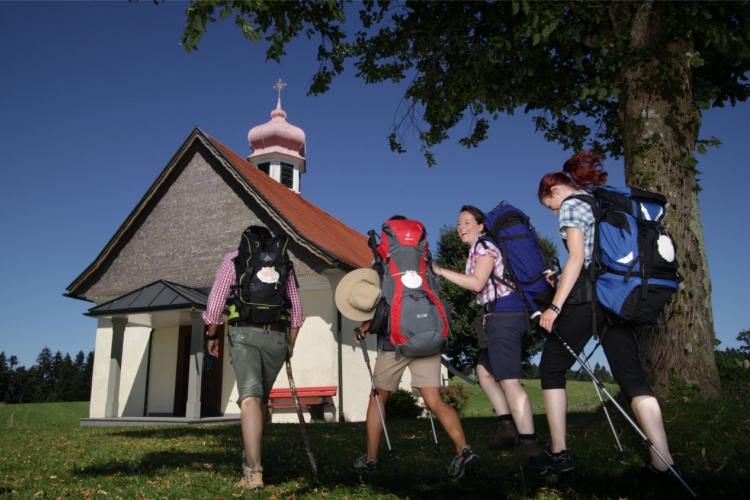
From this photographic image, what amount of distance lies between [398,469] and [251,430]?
125 centimetres

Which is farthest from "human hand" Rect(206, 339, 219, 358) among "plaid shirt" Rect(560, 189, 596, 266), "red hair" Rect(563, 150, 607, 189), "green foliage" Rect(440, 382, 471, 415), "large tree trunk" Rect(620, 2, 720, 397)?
"green foliage" Rect(440, 382, 471, 415)

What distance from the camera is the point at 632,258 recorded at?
341 cm

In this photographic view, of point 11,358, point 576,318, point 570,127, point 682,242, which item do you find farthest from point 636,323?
point 11,358

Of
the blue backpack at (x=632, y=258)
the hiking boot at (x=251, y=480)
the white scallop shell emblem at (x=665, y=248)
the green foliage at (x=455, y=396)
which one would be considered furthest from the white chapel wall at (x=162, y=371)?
the white scallop shell emblem at (x=665, y=248)

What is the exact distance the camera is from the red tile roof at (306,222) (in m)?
15.9

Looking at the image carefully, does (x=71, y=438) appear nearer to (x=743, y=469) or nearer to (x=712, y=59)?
(x=743, y=469)

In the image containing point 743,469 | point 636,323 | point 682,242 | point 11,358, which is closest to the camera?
point 636,323

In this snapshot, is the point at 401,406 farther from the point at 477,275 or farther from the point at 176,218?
the point at 477,275

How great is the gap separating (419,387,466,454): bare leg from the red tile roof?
1078 centimetres

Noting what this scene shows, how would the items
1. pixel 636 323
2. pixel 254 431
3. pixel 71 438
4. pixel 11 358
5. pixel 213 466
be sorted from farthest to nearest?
pixel 11 358, pixel 71 438, pixel 213 466, pixel 254 431, pixel 636 323

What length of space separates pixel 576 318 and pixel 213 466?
346cm

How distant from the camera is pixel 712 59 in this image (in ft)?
28.6

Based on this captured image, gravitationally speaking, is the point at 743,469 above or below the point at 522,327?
below

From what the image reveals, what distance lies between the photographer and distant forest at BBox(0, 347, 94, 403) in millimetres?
88250
